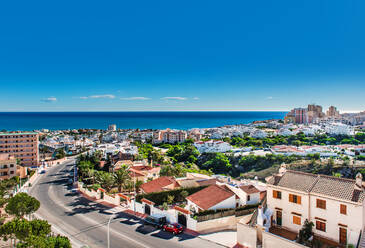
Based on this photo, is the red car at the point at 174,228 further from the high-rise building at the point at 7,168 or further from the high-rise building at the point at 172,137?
the high-rise building at the point at 172,137

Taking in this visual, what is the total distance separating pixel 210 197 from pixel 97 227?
11.5 m

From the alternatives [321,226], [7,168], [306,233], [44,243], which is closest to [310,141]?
[321,226]

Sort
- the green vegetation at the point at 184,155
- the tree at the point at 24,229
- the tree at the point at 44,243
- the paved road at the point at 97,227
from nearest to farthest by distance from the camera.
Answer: the tree at the point at 44,243
the tree at the point at 24,229
the paved road at the point at 97,227
the green vegetation at the point at 184,155

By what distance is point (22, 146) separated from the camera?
77.9 m

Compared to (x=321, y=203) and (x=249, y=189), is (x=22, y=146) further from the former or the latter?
(x=321, y=203)

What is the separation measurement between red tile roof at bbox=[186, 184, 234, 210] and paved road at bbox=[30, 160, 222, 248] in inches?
182

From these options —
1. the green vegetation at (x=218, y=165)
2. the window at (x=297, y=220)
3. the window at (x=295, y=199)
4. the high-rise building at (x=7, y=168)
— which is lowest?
the green vegetation at (x=218, y=165)

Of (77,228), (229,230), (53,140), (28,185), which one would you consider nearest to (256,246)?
(229,230)

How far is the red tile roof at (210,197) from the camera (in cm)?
2560

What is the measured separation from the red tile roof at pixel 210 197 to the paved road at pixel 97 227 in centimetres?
462

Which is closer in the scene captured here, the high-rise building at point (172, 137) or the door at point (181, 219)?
the door at point (181, 219)

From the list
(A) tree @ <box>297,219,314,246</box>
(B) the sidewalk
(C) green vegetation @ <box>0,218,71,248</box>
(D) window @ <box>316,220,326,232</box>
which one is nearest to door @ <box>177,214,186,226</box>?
(B) the sidewalk

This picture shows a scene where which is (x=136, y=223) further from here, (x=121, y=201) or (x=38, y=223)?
(x=38, y=223)

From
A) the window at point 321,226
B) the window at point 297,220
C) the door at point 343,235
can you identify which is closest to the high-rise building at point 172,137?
the window at point 297,220
